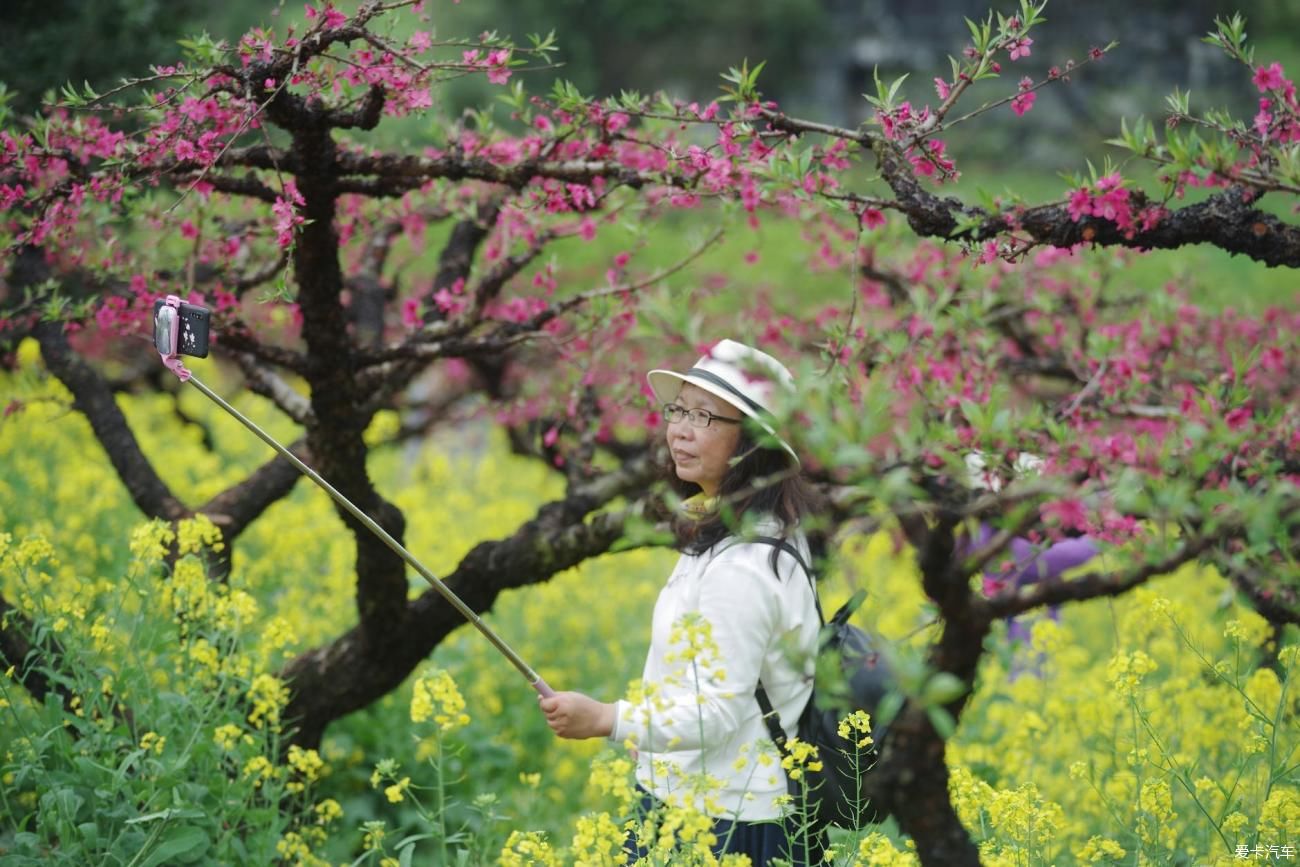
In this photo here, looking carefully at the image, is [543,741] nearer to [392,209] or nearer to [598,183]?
[392,209]

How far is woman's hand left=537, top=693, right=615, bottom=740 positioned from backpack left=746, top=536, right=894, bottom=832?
1.19ft

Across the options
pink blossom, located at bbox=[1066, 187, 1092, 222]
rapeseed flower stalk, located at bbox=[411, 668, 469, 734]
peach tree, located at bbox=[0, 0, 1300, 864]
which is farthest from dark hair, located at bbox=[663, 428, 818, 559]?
pink blossom, located at bbox=[1066, 187, 1092, 222]

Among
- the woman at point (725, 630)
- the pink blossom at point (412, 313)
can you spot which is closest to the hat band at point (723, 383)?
the woman at point (725, 630)

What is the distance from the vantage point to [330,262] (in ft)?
12.4

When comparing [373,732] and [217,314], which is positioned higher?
[217,314]

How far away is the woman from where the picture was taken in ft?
8.76

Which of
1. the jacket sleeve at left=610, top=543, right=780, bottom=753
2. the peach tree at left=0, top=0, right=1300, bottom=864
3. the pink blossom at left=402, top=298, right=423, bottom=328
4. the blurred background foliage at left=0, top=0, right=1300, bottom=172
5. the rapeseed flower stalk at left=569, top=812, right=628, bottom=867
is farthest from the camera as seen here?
the blurred background foliage at left=0, top=0, right=1300, bottom=172

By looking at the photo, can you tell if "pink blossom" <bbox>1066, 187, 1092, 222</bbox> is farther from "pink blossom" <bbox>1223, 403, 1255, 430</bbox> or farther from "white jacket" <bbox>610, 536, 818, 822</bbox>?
"white jacket" <bbox>610, 536, 818, 822</bbox>

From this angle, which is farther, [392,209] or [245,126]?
[392,209]

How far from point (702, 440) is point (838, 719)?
72 centimetres

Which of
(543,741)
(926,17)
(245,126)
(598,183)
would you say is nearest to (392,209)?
(598,183)

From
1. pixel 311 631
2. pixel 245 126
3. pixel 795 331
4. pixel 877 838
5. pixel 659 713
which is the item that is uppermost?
pixel 795 331

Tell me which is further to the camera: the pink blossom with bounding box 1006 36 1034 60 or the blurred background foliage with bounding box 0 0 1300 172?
the blurred background foliage with bounding box 0 0 1300 172

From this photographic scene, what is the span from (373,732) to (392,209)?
7.14ft
